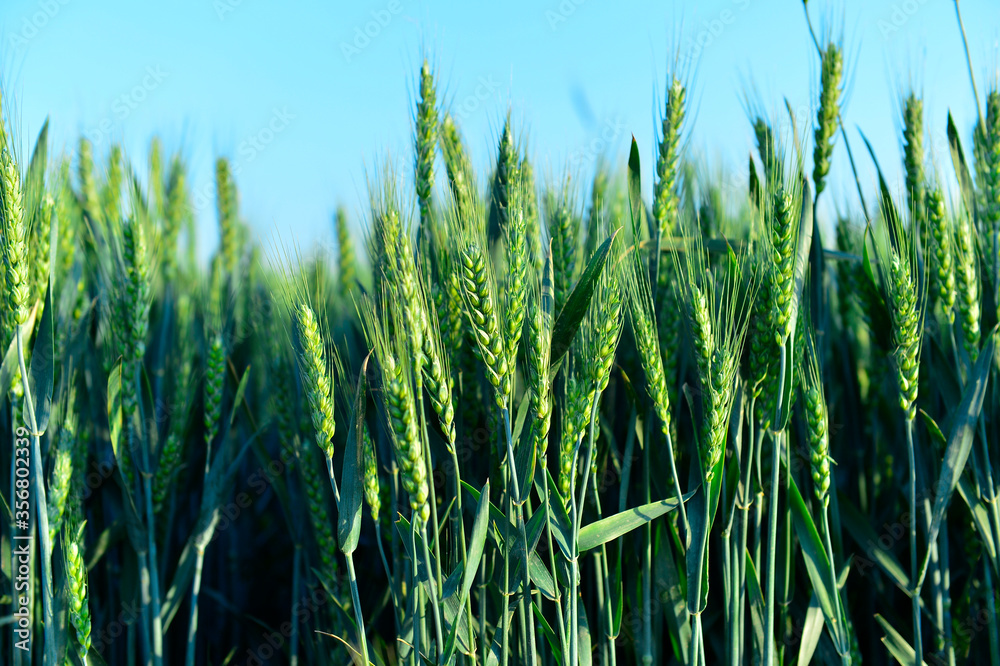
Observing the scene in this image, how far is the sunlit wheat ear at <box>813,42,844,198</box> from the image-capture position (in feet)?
4.90

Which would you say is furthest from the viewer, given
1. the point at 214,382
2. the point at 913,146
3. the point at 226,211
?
the point at 226,211

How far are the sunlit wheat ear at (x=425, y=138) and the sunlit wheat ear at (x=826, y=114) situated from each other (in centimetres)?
92

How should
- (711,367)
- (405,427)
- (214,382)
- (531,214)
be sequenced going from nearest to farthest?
(405,427), (711,367), (531,214), (214,382)

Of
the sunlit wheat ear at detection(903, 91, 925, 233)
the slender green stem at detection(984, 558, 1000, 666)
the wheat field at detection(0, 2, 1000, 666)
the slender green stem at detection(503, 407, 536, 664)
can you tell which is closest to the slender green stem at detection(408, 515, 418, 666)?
the wheat field at detection(0, 2, 1000, 666)

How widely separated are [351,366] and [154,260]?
65 cm

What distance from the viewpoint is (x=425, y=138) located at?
1379 millimetres

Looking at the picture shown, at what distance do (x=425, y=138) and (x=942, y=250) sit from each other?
1227mm

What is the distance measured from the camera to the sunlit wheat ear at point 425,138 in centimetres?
138

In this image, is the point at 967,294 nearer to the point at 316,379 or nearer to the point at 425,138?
the point at 425,138

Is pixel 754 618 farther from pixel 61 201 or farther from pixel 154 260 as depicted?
pixel 61 201

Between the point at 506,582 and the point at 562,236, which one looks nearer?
the point at 506,582

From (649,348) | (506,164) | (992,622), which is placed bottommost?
(992,622)

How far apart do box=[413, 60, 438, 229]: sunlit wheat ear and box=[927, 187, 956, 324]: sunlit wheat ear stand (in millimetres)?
1182

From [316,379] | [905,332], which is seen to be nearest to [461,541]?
[316,379]
